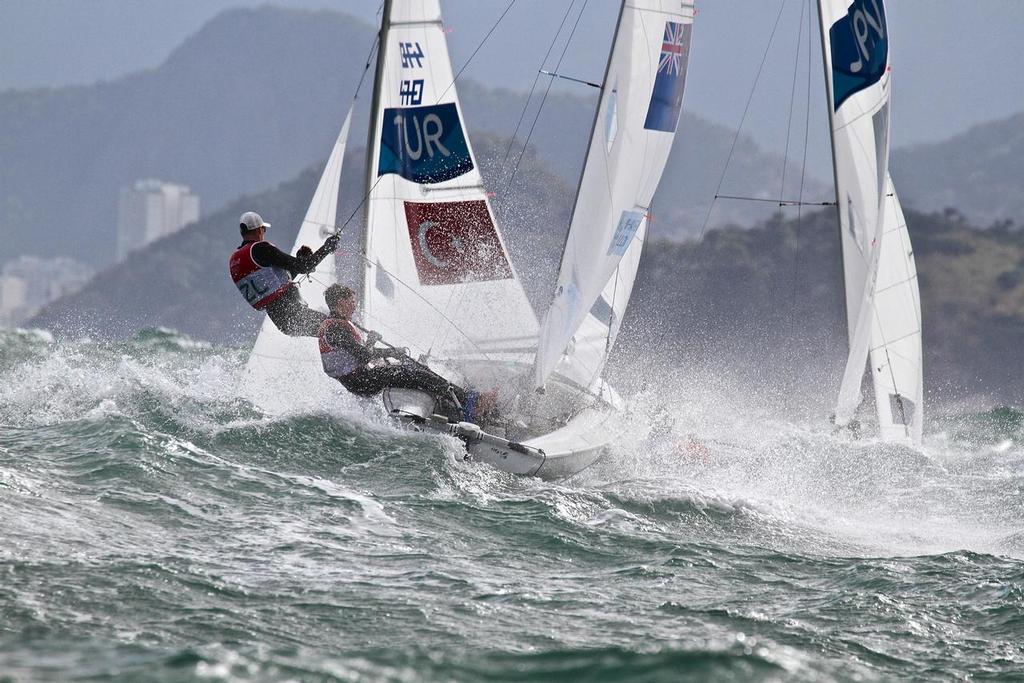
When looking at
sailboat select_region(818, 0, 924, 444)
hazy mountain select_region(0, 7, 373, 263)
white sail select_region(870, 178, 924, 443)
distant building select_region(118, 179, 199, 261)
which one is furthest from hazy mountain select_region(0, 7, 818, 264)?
sailboat select_region(818, 0, 924, 444)

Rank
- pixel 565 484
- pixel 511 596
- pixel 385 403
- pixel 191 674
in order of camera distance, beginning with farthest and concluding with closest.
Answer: pixel 385 403 → pixel 565 484 → pixel 511 596 → pixel 191 674

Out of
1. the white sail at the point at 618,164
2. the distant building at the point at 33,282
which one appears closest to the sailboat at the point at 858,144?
the white sail at the point at 618,164

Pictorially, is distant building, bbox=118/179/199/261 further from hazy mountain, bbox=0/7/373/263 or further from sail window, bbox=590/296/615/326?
sail window, bbox=590/296/615/326

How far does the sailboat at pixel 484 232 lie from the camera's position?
786 centimetres

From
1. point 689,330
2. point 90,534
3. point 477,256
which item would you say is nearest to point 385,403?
point 477,256

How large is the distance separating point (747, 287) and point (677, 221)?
166ft

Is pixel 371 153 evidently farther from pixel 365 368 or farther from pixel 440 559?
pixel 440 559

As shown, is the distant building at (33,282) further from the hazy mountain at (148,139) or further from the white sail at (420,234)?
the white sail at (420,234)

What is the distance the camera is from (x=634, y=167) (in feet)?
26.0

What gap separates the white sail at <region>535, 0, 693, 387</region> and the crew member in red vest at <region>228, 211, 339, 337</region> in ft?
5.04

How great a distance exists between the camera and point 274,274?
750cm

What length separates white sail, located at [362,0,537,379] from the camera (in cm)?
905

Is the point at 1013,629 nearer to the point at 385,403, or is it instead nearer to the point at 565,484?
the point at 565,484

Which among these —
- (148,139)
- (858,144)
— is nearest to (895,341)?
(858,144)
